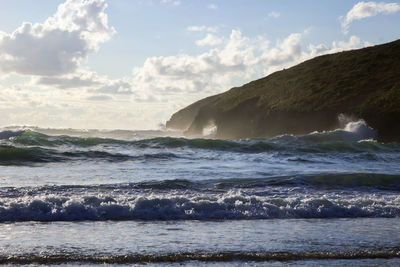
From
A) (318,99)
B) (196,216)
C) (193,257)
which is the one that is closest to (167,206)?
(196,216)

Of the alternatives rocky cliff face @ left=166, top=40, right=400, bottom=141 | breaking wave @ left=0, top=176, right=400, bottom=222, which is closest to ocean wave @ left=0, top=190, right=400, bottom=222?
breaking wave @ left=0, top=176, right=400, bottom=222

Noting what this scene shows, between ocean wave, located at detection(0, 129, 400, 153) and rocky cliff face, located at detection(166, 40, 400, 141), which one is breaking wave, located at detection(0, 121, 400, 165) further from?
rocky cliff face, located at detection(166, 40, 400, 141)

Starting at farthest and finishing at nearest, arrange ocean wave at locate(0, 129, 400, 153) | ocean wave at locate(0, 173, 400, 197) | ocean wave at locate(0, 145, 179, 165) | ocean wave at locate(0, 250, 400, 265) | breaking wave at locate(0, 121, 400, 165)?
1. ocean wave at locate(0, 129, 400, 153)
2. breaking wave at locate(0, 121, 400, 165)
3. ocean wave at locate(0, 145, 179, 165)
4. ocean wave at locate(0, 173, 400, 197)
5. ocean wave at locate(0, 250, 400, 265)

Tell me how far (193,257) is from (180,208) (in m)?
3.57

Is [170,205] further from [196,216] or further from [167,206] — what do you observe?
[196,216]

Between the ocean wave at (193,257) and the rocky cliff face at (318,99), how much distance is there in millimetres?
38026

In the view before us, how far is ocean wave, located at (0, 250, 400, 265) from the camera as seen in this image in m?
6.42

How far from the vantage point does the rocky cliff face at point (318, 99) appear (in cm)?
4788

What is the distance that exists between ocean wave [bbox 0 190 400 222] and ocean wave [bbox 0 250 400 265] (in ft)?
9.79

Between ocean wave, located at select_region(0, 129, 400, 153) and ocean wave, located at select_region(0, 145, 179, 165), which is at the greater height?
ocean wave, located at select_region(0, 129, 400, 153)

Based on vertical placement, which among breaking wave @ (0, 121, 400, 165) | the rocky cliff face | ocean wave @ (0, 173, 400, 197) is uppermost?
the rocky cliff face

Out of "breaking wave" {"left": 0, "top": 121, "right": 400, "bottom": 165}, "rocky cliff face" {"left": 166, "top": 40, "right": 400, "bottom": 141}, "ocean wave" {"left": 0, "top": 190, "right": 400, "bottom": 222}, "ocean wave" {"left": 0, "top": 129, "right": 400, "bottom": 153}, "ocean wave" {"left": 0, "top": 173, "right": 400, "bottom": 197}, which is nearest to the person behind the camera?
"ocean wave" {"left": 0, "top": 190, "right": 400, "bottom": 222}

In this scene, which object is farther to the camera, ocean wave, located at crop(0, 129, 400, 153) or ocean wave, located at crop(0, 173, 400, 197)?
ocean wave, located at crop(0, 129, 400, 153)

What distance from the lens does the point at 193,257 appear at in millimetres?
6625
